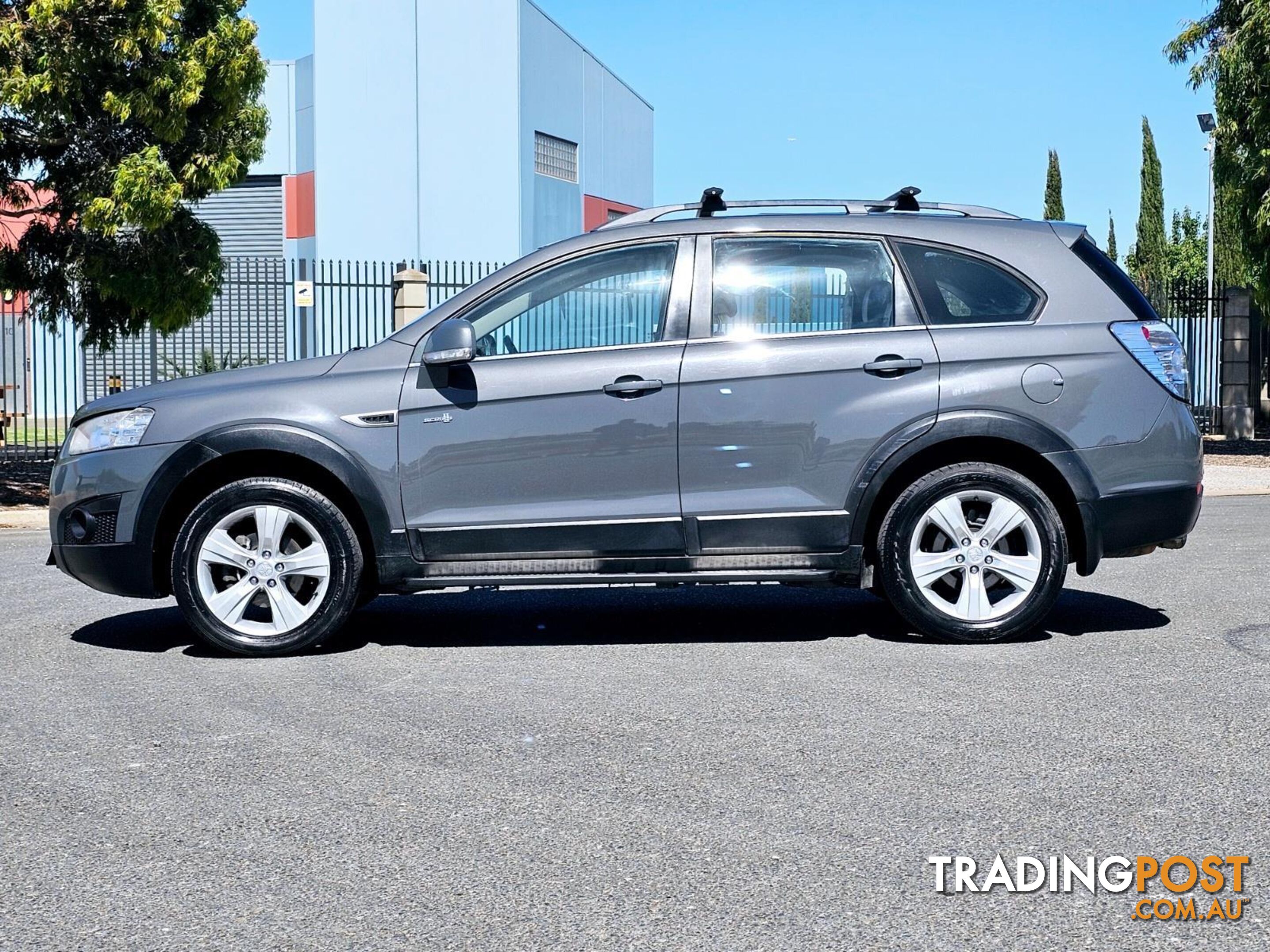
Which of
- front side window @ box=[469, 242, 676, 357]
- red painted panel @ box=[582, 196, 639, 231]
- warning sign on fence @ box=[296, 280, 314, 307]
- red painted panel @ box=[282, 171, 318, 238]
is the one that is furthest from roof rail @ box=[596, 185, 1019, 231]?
red painted panel @ box=[582, 196, 639, 231]

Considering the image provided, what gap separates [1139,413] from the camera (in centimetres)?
662

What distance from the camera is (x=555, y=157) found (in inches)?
1346

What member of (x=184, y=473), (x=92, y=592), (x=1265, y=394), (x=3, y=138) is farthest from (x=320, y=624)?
(x=1265, y=394)

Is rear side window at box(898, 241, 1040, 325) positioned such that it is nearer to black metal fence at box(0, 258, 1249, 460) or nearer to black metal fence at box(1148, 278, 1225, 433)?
black metal fence at box(0, 258, 1249, 460)

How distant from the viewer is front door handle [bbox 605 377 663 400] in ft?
21.3

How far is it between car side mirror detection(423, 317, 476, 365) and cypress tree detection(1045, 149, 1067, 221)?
7419 centimetres

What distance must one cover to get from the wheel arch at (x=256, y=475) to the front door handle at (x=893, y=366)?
7.21 feet

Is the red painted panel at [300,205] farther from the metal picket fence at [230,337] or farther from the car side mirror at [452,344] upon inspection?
Answer: the car side mirror at [452,344]

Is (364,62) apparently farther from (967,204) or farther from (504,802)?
(504,802)

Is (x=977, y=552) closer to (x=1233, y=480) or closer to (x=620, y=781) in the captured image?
(x=620, y=781)

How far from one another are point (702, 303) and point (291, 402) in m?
1.84

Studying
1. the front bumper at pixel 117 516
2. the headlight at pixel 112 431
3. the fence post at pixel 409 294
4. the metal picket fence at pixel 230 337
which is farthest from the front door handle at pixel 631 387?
the fence post at pixel 409 294

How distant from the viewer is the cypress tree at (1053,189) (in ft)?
251

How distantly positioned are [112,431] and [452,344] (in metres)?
1.59
